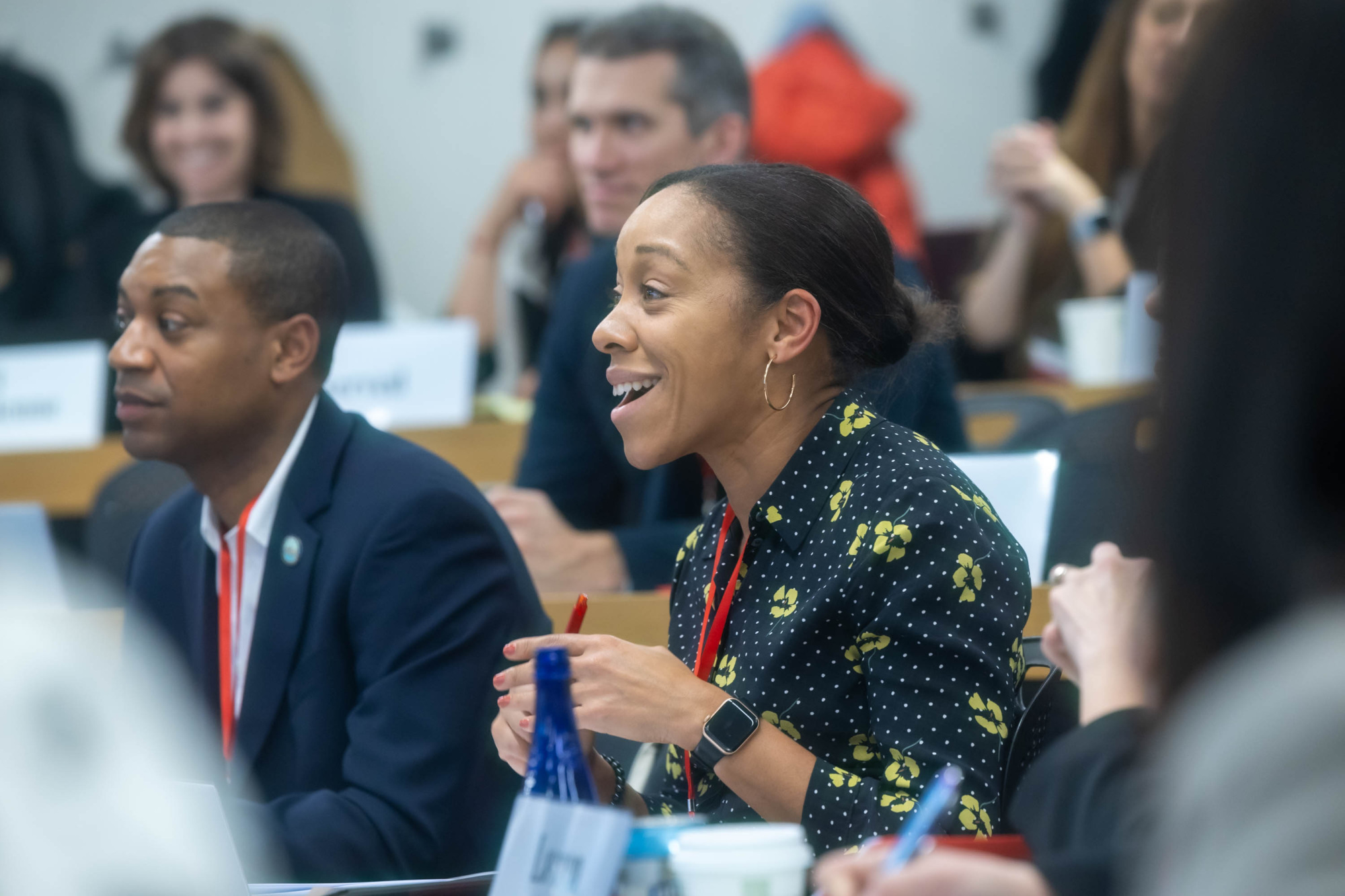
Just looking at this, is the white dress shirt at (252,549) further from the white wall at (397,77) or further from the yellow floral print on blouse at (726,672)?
the white wall at (397,77)

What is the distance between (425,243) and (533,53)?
855 mm

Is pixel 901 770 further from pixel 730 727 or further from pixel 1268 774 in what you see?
pixel 1268 774

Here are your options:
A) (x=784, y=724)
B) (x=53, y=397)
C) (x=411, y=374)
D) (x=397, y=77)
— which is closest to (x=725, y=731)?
(x=784, y=724)

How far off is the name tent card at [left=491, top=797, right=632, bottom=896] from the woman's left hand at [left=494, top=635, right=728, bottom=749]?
0.91 ft

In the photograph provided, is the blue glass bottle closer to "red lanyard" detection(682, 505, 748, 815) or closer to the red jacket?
"red lanyard" detection(682, 505, 748, 815)

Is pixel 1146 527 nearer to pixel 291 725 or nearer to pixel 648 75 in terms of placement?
pixel 291 725

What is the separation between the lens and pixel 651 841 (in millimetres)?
874

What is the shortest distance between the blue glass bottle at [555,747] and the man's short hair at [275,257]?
100 centimetres

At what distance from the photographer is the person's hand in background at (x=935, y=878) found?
74 cm

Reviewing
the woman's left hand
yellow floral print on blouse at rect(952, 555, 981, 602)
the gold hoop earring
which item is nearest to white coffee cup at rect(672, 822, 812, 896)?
the woman's left hand

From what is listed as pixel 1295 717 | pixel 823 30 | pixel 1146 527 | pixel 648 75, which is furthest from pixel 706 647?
pixel 823 30

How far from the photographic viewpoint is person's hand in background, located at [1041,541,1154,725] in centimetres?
95

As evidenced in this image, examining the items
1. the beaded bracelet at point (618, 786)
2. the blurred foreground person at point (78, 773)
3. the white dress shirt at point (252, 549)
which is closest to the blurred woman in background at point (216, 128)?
the white dress shirt at point (252, 549)

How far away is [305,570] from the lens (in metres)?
1.65
